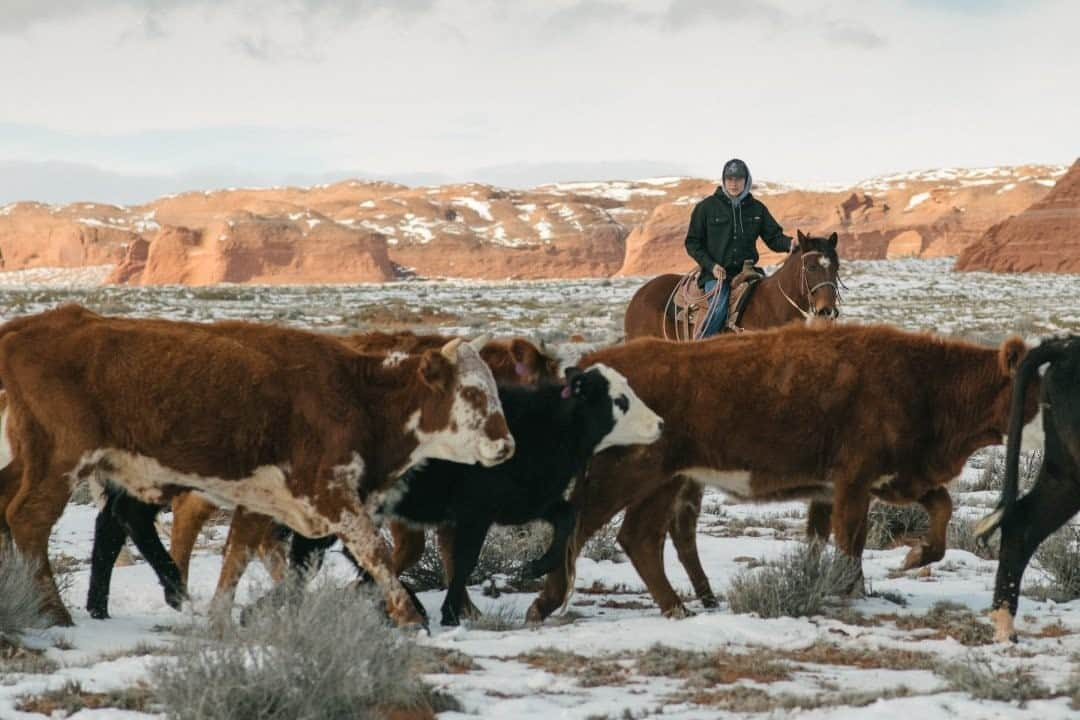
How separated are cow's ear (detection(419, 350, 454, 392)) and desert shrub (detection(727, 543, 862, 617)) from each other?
1974 mm

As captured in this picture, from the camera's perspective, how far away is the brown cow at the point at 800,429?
756cm

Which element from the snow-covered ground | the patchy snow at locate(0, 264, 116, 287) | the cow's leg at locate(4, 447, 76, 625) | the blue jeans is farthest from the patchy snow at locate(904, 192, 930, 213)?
the cow's leg at locate(4, 447, 76, 625)

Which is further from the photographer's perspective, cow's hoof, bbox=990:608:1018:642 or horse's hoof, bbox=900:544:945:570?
horse's hoof, bbox=900:544:945:570

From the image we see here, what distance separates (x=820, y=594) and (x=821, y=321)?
6.44 ft

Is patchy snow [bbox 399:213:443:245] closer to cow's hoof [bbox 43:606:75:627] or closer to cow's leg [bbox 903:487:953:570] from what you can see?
cow's leg [bbox 903:487:953:570]

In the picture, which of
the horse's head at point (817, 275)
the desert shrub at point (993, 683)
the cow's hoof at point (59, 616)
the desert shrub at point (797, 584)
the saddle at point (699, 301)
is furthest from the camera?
the saddle at point (699, 301)

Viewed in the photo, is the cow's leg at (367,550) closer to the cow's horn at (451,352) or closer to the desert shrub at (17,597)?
the cow's horn at (451,352)

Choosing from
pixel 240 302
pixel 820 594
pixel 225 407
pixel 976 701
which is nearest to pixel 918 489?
pixel 820 594

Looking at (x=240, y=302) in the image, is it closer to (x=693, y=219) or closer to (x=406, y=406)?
(x=693, y=219)

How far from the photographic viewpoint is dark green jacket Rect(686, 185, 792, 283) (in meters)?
13.4

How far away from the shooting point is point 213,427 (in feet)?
22.5

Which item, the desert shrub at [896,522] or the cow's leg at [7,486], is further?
the desert shrub at [896,522]

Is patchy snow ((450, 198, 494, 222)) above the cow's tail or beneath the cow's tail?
above

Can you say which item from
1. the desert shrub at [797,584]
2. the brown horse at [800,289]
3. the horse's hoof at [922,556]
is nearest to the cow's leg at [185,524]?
the desert shrub at [797,584]
